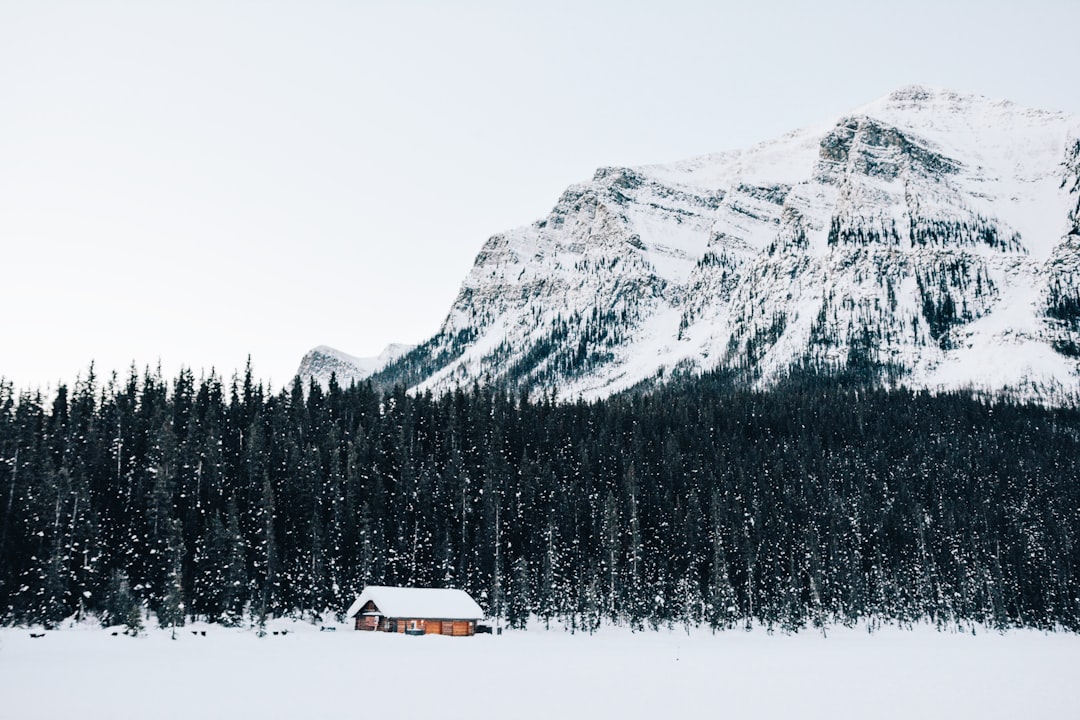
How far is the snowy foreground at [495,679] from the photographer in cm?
3388

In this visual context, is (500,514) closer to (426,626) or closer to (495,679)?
(426,626)

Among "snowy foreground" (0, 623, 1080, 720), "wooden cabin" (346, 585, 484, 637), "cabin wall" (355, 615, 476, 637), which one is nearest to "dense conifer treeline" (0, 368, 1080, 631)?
"wooden cabin" (346, 585, 484, 637)

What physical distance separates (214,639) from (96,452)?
124ft

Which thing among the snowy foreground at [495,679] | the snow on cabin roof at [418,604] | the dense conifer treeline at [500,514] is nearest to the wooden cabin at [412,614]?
the snow on cabin roof at [418,604]

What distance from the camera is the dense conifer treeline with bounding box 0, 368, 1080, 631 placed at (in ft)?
261

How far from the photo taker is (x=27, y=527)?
75625mm

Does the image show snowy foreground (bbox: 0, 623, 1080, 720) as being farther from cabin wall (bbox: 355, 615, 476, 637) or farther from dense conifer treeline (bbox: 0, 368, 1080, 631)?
dense conifer treeline (bbox: 0, 368, 1080, 631)

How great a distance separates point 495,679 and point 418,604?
3926cm

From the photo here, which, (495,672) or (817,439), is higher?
(817,439)

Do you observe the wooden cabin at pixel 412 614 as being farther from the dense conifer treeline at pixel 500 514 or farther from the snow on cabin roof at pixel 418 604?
the dense conifer treeline at pixel 500 514

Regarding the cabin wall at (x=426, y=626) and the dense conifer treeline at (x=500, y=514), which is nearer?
the dense conifer treeline at (x=500, y=514)

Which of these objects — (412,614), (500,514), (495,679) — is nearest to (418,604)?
(412,614)

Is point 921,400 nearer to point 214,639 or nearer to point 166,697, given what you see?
point 214,639

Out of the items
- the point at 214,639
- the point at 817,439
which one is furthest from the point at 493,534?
the point at 817,439
